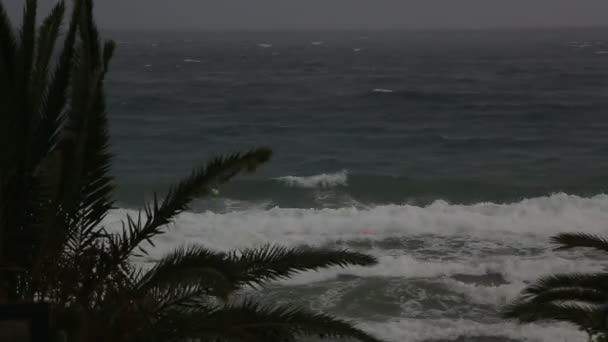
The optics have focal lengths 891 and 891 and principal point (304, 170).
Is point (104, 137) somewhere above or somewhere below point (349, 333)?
above

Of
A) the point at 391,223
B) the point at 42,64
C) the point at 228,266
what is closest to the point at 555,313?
the point at 228,266

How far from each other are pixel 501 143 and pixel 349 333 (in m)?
37.2

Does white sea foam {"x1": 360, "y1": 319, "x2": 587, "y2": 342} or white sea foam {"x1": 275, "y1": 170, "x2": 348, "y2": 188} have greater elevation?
white sea foam {"x1": 360, "y1": 319, "x2": 587, "y2": 342}

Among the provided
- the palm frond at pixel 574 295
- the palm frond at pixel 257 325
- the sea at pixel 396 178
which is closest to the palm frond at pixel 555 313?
the palm frond at pixel 574 295

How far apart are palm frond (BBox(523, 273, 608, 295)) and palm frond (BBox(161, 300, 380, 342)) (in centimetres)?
482

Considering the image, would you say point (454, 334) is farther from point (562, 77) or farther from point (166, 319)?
point (562, 77)

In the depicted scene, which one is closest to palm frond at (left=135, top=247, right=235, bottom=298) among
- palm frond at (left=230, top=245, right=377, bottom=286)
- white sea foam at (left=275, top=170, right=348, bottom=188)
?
palm frond at (left=230, top=245, right=377, bottom=286)

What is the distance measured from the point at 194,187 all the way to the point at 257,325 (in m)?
1.12

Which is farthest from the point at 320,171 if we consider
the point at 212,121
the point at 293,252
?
the point at 293,252

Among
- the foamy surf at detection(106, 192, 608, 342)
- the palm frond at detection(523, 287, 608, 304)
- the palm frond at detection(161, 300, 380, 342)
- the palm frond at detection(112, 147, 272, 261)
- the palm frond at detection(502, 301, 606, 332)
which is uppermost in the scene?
the palm frond at detection(112, 147, 272, 261)

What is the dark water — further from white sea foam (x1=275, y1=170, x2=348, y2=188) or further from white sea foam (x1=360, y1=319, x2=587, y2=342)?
white sea foam (x1=360, y1=319, x2=587, y2=342)

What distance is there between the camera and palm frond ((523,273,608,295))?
10.3m

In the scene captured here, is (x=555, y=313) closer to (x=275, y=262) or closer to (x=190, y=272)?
(x=275, y=262)

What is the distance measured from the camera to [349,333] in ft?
20.9
